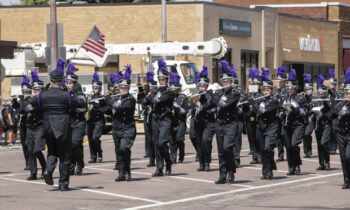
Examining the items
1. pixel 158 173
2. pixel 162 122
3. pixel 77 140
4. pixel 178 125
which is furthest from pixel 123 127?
pixel 178 125

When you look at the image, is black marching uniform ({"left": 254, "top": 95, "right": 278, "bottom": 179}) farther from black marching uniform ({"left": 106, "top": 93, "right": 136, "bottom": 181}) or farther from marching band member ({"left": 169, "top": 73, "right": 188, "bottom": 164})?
black marching uniform ({"left": 106, "top": 93, "right": 136, "bottom": 181})

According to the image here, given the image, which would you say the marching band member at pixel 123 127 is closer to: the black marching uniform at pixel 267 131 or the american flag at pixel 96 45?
the black marching uniform at pixel 267 131

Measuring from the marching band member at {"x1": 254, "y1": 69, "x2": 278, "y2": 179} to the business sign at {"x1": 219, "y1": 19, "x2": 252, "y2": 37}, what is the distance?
2878 centimetres

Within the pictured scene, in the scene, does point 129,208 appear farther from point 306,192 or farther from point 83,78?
point 83,78

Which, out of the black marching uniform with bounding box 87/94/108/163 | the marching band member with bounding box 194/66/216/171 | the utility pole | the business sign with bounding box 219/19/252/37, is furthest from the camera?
the business sign with bounding box 219/19/252/37

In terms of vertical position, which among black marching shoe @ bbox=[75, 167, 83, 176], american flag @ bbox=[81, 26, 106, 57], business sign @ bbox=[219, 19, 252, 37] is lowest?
black marching shoe @ bbox=[75, 167, 83, 176]

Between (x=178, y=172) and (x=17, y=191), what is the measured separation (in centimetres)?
428

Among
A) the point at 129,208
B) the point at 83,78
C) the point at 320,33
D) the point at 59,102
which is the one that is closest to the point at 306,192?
the point at 129,208

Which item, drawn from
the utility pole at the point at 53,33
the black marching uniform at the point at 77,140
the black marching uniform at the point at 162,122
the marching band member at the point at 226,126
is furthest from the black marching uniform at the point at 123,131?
the utility pole at the point at 53,33

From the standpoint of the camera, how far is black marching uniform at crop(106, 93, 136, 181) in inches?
636

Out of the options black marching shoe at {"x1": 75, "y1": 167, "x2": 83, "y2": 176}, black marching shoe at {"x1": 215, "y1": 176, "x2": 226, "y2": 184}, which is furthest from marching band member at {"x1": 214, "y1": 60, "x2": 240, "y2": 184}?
black marching shoe at {"x1": 75, "y1": 167, "x2": 83, "y2": 176}

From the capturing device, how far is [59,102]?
14.5 meters

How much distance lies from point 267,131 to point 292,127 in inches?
47.9

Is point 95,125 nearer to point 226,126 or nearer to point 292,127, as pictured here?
point 292,127
